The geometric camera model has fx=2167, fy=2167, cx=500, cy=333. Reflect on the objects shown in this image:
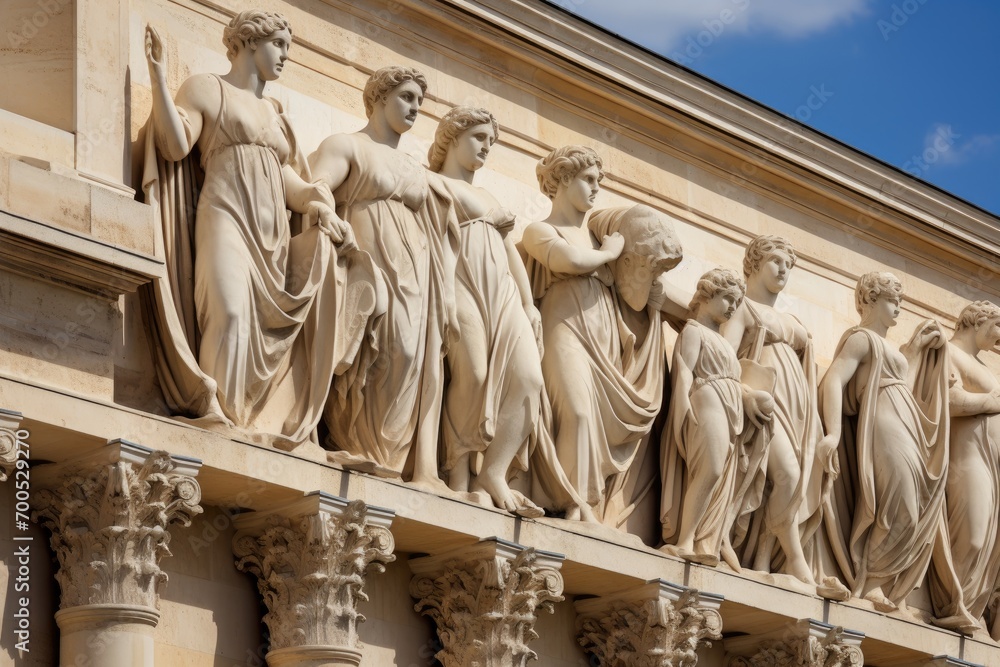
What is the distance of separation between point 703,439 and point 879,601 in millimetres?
1951

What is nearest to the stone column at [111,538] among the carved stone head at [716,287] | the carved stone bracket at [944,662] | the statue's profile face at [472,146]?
the statue's profile face at [472,146]

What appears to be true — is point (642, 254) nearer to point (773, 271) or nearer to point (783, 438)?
point (773, 271)

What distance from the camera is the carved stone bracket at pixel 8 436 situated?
979 cm

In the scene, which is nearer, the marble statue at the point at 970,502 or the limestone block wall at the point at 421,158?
the limestone block wall at the point at 421,158

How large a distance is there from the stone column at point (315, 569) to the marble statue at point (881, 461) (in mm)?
4086

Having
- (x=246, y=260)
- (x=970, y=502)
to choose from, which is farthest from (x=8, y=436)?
(x=970, y=502)

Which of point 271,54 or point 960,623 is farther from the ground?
point 271,54

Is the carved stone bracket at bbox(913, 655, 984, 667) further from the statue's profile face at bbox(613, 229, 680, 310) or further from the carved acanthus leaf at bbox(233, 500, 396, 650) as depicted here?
the carved acanthus leaf at bbox(233, 500, 396, 650)

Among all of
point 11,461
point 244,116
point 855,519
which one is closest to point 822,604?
point 855,519

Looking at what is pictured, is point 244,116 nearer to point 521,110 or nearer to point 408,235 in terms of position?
point 408,235

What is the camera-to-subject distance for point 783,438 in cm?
1377

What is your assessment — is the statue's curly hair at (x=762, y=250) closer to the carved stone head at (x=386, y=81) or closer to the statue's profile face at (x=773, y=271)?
the statue's profile face at (x=773, y=271)

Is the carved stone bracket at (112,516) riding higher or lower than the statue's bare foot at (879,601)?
lower

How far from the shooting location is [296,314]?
36.8 feet
